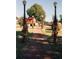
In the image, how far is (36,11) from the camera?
1714 millimetres

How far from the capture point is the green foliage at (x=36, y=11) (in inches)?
66.8

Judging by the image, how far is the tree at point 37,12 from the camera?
1.70 meters

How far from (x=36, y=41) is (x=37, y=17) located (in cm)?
21

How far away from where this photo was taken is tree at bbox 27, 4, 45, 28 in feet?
Answer: 5.57

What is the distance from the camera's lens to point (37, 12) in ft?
5.63

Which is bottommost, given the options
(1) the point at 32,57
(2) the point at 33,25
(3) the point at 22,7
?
(1) the point at 32,57

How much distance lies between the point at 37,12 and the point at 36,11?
1 cm

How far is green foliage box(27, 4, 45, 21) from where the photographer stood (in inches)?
66.8
